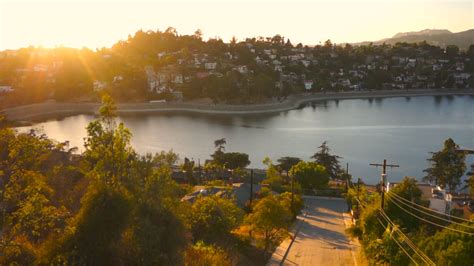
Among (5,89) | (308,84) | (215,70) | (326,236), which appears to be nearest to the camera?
(326,236)

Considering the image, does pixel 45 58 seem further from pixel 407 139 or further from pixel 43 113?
pixel 407 139

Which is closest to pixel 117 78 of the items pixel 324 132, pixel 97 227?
pixel 324 132

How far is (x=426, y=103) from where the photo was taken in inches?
1357

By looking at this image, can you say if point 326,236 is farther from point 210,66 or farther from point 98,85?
point 210,66

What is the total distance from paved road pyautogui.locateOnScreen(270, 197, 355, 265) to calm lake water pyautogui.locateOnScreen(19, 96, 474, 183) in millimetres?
6612

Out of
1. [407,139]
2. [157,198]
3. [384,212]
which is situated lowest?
[407,139]

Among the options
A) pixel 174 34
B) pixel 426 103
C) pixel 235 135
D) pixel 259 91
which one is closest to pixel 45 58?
pixel 174 34

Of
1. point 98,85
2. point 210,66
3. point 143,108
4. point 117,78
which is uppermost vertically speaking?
point 210,66

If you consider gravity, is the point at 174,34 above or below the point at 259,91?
above

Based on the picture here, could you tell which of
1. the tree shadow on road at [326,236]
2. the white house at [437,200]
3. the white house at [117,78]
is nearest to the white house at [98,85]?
the white house at [117,78]

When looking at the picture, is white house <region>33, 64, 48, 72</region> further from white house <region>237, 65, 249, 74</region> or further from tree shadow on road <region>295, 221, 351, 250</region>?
tree shadow on road <region>295, 221, 351, 250</region>

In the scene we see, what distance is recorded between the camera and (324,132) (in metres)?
23.6

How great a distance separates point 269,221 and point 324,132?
18786 mm

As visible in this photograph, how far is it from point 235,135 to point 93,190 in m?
19.8
